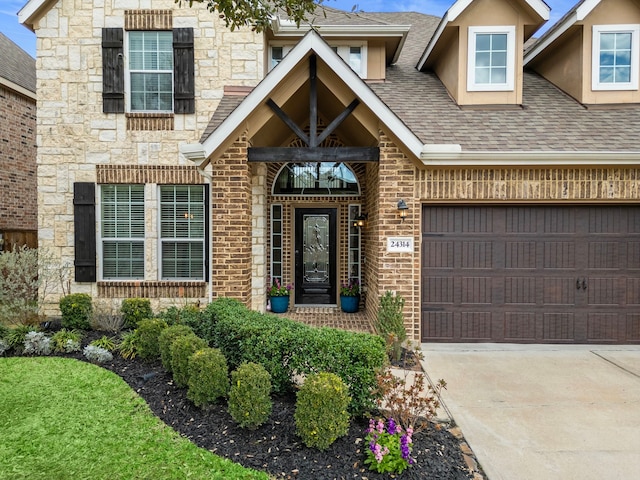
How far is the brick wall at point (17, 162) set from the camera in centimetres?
935

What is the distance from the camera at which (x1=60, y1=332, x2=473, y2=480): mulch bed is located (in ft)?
9.14

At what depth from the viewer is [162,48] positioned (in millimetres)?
7297

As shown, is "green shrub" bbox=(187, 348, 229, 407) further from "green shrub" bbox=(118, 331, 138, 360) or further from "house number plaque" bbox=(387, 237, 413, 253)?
"house number plaque" bbox=(387, 237, 413, 253)

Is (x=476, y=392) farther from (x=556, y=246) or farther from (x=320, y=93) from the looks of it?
(x=320, y=93)

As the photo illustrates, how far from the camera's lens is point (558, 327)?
20.1 ft

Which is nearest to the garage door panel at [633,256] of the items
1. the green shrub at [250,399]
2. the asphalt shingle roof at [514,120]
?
the asphalt shingle roof at [514,120]

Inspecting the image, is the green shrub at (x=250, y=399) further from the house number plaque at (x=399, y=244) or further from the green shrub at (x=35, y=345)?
the green shrub at (x=35, y=345)

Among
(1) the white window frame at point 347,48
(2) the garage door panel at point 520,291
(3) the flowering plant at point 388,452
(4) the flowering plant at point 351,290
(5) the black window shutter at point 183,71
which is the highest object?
(1) the white window frame at point 347,48

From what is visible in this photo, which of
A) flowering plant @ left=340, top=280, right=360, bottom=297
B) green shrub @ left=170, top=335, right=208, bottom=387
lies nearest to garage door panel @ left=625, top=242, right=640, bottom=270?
flowering plant @ left=340, top=280, right=360, bottom=297

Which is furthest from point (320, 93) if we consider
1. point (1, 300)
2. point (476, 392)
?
point (1, 300)

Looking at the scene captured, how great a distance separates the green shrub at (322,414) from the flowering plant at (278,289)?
4916mm

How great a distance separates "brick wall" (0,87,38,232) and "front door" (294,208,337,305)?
7078mm

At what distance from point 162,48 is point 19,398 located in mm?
6356

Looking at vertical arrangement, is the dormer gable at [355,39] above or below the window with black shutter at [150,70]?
above
